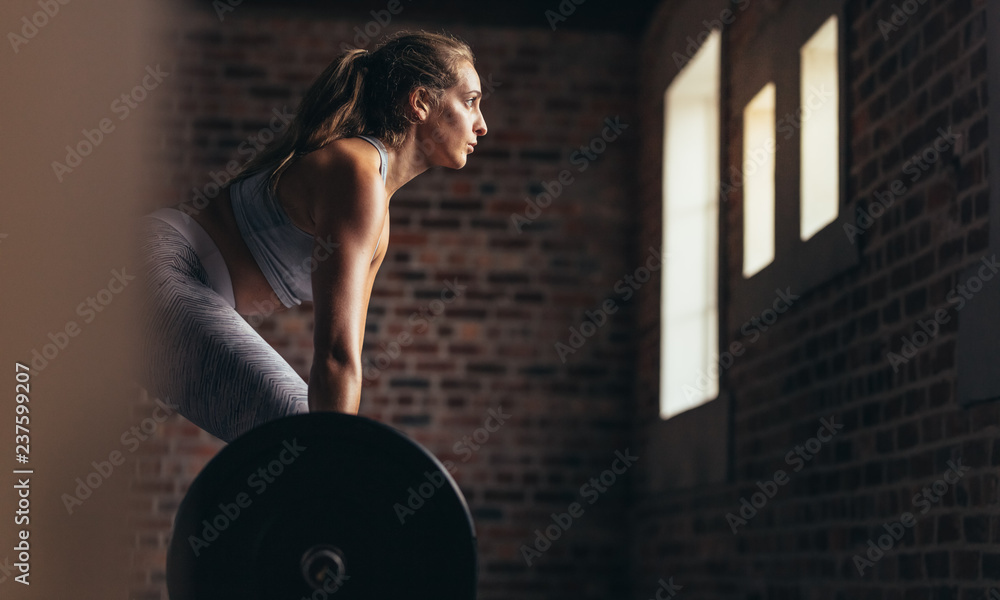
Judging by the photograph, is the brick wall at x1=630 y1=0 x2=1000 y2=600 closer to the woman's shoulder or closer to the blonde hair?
the blonde hair

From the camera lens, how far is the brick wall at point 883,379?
7.55 feet

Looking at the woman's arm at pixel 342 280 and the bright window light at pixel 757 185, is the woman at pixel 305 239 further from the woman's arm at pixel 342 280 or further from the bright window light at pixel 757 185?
the bright window light at pixel 757 185

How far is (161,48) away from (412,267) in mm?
1681

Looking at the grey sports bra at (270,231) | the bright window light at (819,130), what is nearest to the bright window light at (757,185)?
the bright window light at (819,130)

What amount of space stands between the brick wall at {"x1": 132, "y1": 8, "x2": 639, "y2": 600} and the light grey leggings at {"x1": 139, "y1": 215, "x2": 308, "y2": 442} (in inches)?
134

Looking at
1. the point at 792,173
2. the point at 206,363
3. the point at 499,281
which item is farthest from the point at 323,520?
the point at 499,281

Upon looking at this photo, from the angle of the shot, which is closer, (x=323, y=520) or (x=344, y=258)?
(x=323, y=520)

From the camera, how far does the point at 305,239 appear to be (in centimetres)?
182

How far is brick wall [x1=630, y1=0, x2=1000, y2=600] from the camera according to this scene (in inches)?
90.7

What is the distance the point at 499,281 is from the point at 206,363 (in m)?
3.64

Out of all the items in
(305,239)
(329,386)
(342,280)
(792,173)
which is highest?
(792,173)

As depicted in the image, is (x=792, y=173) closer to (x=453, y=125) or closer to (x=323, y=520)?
(x=453, y=125)

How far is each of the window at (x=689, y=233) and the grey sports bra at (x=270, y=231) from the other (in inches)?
112

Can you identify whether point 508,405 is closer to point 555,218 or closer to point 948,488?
point 555,218
